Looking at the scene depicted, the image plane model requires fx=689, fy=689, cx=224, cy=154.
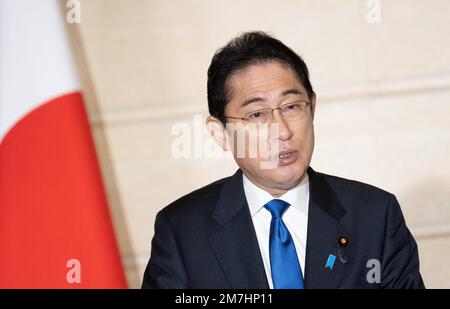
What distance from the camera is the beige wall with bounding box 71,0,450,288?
7.43 feet

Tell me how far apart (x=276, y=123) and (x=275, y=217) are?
25cm

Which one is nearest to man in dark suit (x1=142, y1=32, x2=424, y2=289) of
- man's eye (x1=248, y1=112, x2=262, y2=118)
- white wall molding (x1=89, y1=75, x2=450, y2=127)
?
man's eye (x1=248, y1=112, x2=262, y2=118)

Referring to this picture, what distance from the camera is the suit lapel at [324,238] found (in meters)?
1.72

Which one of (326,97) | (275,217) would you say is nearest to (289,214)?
(275,217)

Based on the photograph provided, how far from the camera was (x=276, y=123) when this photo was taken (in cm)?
173

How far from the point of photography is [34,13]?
2.02 meters

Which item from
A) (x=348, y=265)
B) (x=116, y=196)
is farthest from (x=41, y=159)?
(x=348, y=265)

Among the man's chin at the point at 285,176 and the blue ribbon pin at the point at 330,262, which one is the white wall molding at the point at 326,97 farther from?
the blue ribbon pin at the point at 330,262

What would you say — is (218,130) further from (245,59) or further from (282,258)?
(282,258)

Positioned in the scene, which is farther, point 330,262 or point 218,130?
point 218,130

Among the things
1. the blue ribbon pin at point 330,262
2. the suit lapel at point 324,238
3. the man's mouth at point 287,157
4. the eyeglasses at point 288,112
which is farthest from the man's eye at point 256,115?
the blue ribbon pin at point 330,262
